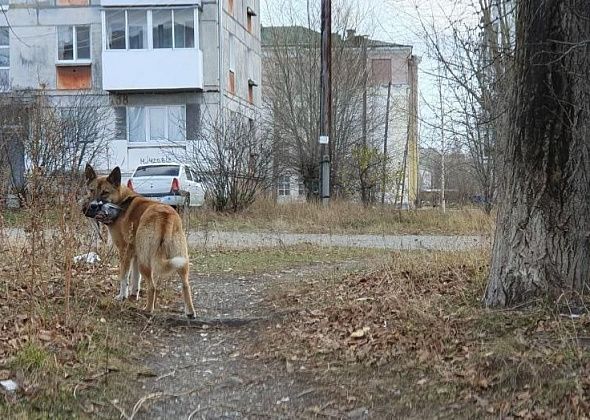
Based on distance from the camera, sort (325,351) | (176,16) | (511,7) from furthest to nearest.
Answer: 1. (176,16)
2. (511,7)
3. (325,351)

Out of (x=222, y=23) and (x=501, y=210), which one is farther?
(x=222, y=23)

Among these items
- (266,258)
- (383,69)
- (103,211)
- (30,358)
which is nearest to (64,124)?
(266,258)

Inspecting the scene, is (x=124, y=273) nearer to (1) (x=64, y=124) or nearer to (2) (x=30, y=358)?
(2) (x=30, y=358)

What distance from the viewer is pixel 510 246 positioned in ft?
16.7

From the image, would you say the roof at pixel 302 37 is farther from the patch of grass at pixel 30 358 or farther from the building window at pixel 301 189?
the patch of grass at pixel 30 358

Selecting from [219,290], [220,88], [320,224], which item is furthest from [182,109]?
[219,290]

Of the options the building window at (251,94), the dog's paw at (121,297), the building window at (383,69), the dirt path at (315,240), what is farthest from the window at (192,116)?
the dog's paw at (121,297)

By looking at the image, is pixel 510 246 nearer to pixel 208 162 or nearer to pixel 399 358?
pixel 399 358

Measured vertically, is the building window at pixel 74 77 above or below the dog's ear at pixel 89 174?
above

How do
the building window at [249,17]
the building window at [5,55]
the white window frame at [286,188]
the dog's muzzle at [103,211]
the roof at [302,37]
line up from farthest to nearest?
the building window at [249,17] → the roof at [302,37] → the building window at [5,55] → the white window frame at [286,188] → the dog's muzzle at [103,211]

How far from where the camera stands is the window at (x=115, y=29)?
1133 inches

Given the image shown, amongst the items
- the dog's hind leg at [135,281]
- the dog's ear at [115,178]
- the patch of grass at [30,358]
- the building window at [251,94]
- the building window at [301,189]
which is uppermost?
the building window at [251,94]

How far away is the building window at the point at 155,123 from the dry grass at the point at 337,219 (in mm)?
10301

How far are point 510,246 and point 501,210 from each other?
0.31 meters
